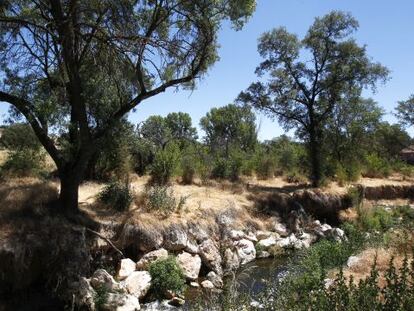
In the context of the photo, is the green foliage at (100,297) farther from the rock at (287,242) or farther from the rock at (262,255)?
the rock at (287,242)

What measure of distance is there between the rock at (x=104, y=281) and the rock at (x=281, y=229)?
8.20 meters

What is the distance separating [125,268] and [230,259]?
3548 mm

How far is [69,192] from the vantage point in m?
11.0

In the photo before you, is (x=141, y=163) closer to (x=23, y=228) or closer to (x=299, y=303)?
(x=23, y=228)

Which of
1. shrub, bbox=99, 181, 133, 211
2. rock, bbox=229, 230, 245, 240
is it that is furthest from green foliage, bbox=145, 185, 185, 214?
A: rock, bbox=229, 230, 245, 240

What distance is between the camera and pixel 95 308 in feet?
28.1

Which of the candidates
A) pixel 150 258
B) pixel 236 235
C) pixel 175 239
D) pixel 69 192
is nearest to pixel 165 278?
pixel 150 258

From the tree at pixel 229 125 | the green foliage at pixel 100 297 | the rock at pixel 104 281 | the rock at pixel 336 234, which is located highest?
the tree at pixel 229 125

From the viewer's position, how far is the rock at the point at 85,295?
8.56 metres

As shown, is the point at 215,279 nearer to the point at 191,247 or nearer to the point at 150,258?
the point at 191,247

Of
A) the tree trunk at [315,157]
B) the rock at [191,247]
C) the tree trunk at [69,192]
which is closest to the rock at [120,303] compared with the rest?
the rock at [191,247]

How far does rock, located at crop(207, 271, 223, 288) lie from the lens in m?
10.7

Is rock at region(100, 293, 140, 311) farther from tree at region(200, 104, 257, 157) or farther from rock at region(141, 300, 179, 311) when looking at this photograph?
tree at region(200, 104, 257, 157)

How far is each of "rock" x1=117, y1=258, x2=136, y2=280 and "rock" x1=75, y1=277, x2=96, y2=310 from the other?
1.14 meters
